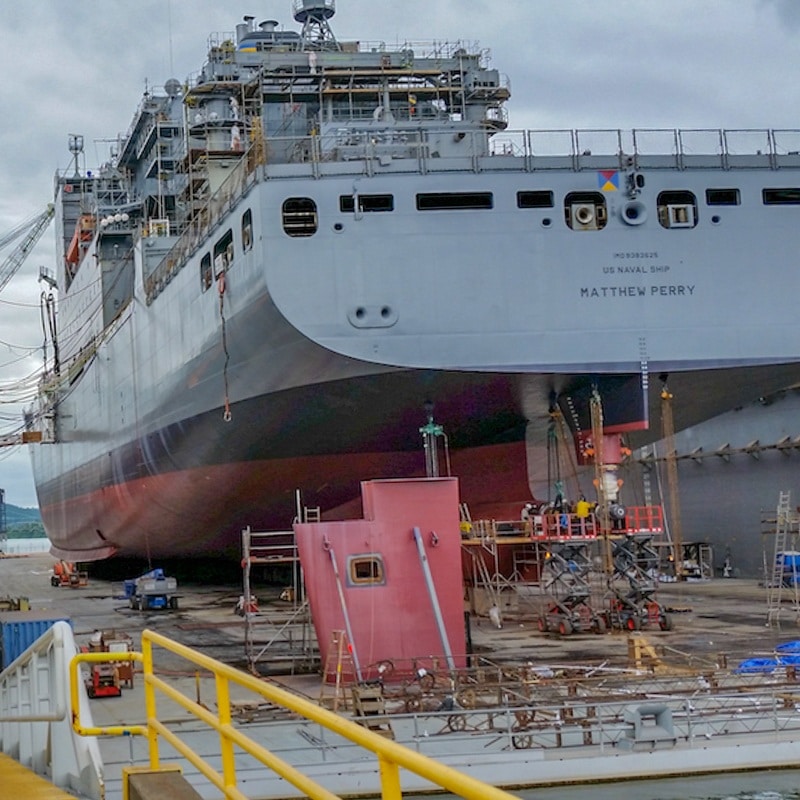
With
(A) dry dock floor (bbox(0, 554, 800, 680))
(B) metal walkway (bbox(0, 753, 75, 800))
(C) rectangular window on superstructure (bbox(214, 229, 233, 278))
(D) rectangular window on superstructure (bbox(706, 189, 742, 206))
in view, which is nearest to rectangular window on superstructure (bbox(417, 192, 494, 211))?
(D) rectangular window on superstructure (bbox(706, 189, 742, 206))

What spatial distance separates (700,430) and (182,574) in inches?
552

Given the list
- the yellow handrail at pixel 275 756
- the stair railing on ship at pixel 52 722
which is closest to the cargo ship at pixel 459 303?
the stair railing on ship at pixel 52 722

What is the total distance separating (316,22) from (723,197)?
13.3 m

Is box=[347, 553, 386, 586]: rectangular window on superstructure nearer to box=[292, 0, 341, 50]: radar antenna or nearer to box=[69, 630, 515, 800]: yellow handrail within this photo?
box=[69, 630, 515, 800]: yellow handrail

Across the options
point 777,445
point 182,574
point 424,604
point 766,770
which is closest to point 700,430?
point 777,445

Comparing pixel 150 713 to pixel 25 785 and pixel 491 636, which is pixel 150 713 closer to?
pixel 25 785

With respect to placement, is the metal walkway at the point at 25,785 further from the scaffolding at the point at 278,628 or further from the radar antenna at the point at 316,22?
the radar antenna at the point at 316,22

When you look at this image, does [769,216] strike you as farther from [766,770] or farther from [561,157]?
[766,770]

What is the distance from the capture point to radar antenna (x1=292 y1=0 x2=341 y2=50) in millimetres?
25484

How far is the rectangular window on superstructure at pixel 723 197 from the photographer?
1644 cm

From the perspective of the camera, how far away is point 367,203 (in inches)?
634

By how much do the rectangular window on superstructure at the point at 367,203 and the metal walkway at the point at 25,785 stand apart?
10.7m

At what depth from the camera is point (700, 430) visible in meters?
29.5

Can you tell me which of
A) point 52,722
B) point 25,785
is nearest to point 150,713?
point 25,785
